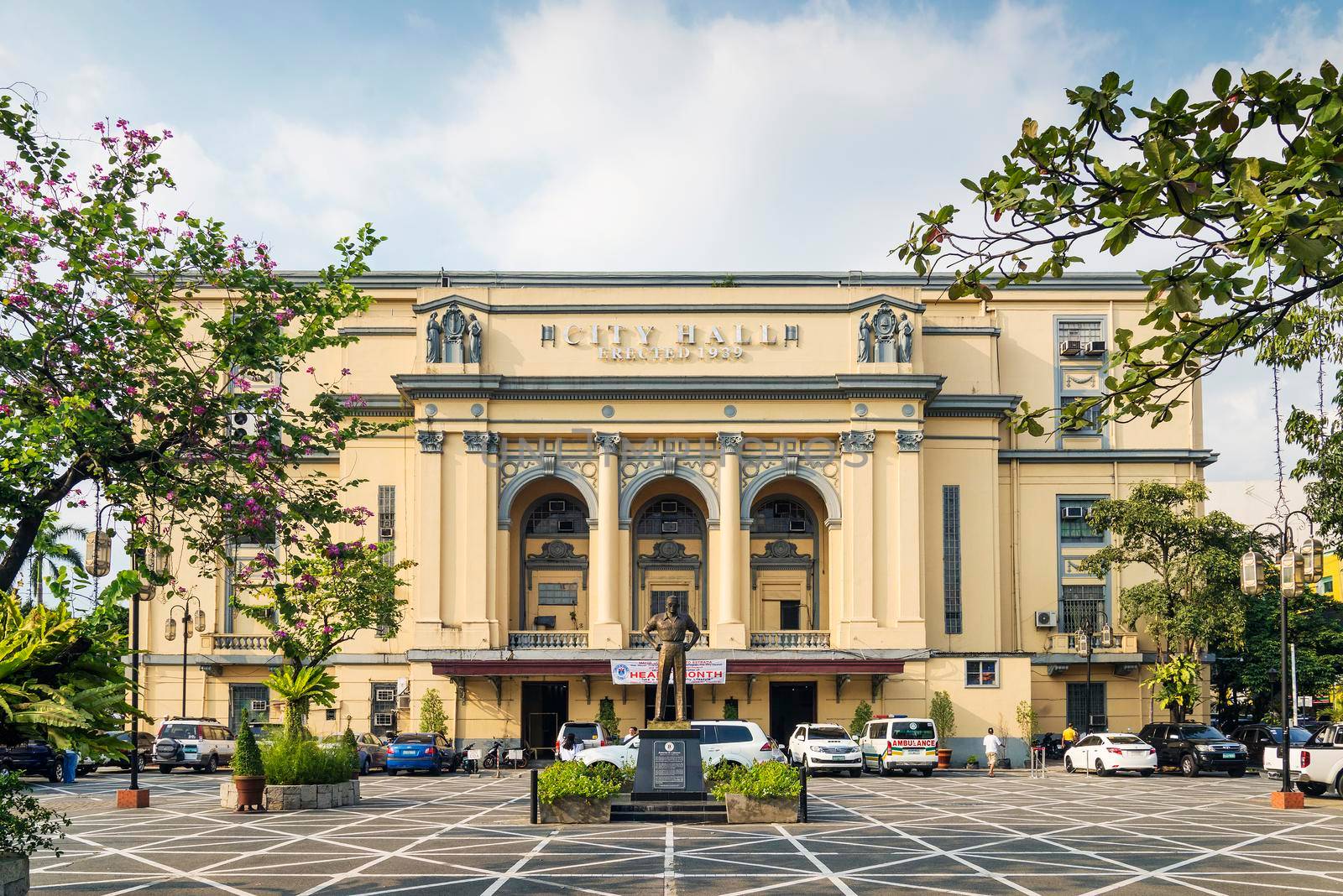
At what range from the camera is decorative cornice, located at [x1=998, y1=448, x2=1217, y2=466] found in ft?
166

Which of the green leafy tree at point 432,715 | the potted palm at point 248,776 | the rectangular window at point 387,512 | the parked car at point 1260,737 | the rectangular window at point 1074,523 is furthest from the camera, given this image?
the rectangular window at point 1074,523

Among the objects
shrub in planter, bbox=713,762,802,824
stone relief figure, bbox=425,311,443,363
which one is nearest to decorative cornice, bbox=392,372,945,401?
stone relief figure, bbox=425,311,443,363

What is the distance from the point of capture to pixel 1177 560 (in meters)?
46.3

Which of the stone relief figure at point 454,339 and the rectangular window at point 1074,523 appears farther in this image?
the rectangular window at point 1074,523

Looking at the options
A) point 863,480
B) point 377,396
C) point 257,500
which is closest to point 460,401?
point 377,396

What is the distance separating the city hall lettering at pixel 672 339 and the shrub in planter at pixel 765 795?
26313mm

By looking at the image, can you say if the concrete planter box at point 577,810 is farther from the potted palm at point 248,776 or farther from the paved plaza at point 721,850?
the potted palm at point 248,776

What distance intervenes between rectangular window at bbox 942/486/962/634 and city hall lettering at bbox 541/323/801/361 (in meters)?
8.14

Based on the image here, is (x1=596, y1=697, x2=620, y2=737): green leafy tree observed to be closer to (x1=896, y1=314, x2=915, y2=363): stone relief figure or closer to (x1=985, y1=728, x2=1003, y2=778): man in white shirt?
(x1=985, y1=728, x2=1003, y2=778): man in white shirt

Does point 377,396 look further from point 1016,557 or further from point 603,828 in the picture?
point 603,828

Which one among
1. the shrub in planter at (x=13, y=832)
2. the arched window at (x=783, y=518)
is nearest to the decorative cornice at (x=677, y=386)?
the arched window at (x=783, y=518)

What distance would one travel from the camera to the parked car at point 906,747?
39.4 meters

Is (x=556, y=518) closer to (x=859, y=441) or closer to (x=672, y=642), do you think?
(x=859, y=441)

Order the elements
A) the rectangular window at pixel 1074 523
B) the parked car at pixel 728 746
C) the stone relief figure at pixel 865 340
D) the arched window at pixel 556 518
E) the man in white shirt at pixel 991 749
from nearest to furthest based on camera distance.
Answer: the parked car at pixel 728 746, the man in white shirt at pixel 991 749, the stone relief figure at pixel 865 340, the rectangular window at pixel 1074 523, the arched window at pixel 556 518
